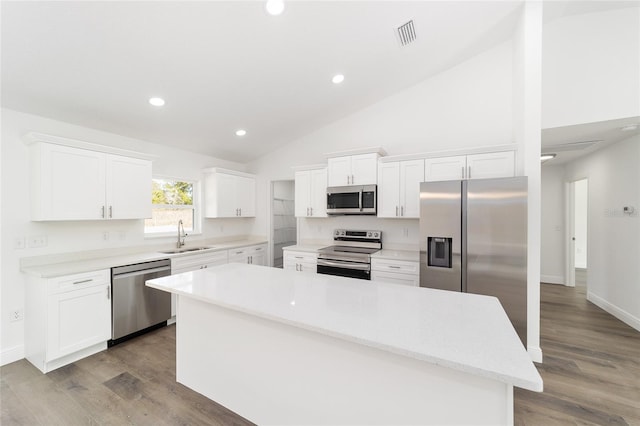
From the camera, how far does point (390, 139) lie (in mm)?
3914

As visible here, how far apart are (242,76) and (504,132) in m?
3.24

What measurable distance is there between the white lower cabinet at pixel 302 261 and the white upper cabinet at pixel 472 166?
1943 mm

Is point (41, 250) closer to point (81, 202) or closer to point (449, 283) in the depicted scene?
point (81, 202)

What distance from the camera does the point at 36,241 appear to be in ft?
8.70

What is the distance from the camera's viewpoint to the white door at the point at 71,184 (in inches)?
99.3

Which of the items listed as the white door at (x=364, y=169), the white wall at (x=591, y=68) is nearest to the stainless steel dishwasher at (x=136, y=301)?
the white door at (x=364, y=169)

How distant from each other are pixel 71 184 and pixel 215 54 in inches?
80.9

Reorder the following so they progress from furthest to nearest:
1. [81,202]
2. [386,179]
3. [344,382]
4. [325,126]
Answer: [325,126], [386,179], [81,202], [344,382]

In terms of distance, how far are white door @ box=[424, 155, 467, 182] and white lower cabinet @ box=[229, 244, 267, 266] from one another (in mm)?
3226

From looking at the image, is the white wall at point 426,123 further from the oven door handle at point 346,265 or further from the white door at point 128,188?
the white door at point 128,188

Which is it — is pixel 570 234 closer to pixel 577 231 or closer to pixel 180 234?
pixel 577 231

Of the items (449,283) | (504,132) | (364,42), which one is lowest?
(449,283)

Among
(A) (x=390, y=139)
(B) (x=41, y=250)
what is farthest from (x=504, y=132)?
(B) (x=41, y=250)

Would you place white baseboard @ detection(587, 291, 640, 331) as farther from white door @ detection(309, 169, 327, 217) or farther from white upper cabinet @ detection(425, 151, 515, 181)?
white door @ detection(309, 169, 327, 217)
